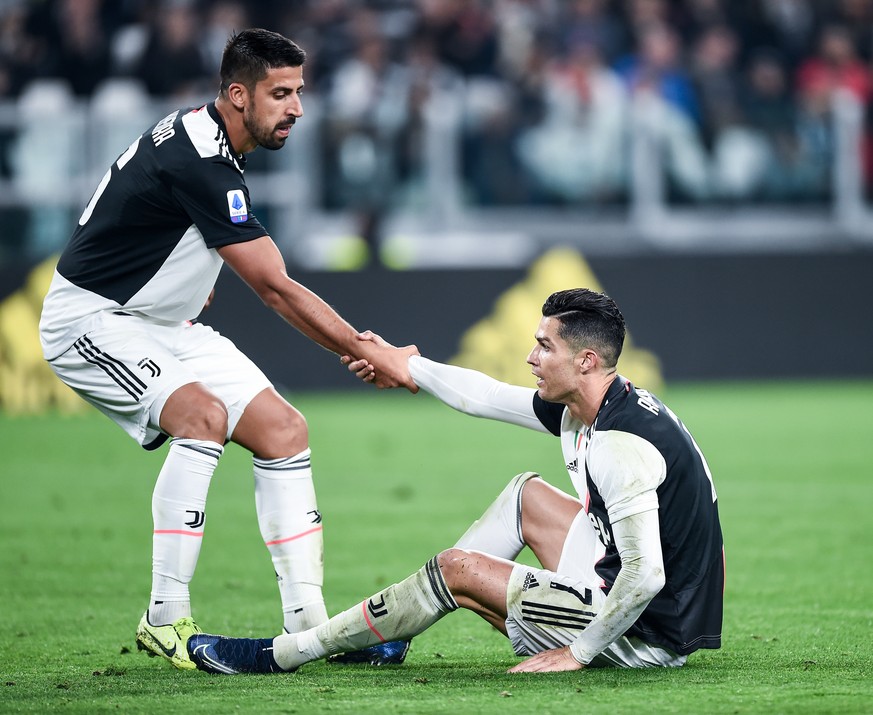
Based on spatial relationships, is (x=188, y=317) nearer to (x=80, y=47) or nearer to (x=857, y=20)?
(x=80, y=47)

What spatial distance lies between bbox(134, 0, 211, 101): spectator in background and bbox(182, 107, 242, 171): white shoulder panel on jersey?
429 inches

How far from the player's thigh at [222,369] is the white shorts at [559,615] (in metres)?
1.30

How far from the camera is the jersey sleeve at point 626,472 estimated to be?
176 inches

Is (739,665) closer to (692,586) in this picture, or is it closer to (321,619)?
(692,586)

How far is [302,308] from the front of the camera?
17.7 ft

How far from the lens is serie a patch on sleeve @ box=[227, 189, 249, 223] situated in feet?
17.2

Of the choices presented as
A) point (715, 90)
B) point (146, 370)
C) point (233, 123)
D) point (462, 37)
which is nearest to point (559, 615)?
point (146, 370)

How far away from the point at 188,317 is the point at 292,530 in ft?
3.06

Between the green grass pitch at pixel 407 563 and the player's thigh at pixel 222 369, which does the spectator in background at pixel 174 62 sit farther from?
the player's thigh at pixel 222 369

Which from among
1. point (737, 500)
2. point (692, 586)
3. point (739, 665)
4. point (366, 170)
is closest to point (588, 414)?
point (692, 586)

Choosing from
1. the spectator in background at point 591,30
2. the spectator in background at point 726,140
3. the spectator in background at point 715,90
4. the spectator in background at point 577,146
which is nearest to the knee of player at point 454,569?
the spectator in background at point 577,146

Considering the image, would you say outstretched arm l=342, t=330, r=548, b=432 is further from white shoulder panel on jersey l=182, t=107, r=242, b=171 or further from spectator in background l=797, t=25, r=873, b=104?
spectator in background l=797, t=25, r=873, b=104

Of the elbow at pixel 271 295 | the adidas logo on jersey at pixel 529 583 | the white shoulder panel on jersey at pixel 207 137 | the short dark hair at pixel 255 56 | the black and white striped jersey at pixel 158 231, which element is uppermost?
the short dark hair at pixel 255 56

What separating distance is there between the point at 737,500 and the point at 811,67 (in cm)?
1081
